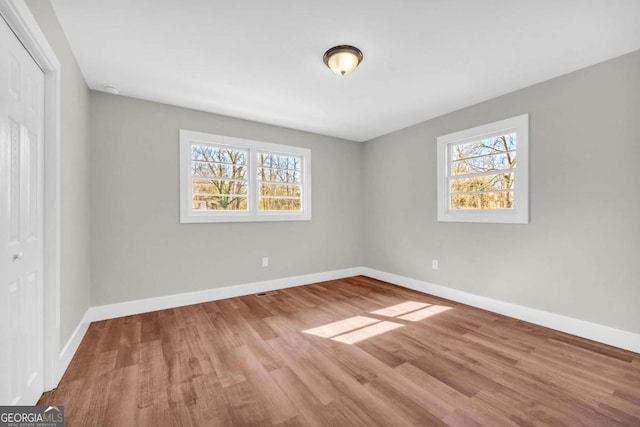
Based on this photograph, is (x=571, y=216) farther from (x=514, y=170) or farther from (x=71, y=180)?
(x=71, y=180)

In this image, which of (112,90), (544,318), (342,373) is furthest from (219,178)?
(544,318)

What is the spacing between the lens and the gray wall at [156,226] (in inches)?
120

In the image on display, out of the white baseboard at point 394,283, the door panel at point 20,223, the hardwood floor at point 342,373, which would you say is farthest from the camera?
the white baseboard at point 394,283

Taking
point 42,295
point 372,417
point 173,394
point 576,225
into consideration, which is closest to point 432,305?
point 576,225

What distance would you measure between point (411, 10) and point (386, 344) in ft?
8.70

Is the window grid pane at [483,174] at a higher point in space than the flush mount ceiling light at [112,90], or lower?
lower

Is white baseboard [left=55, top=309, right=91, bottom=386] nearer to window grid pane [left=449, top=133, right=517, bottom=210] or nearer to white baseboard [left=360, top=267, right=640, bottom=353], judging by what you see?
white baseboard [left=360, top=267, right=640, bottom=353]

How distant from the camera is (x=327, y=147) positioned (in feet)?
15.8

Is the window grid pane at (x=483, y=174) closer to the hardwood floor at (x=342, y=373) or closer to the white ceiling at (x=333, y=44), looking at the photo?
the white ceiling at (x=333, y=44)

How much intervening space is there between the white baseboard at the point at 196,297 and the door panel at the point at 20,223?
4.68ft

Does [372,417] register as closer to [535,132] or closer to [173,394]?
[173,394]

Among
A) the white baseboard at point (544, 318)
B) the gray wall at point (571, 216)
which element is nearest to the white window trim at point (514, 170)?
the gray wall at point (571, 216)

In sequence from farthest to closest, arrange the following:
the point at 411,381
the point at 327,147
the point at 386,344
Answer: the point at 327,147, the point at 386,344, the point at 411,381

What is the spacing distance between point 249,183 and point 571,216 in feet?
12.5
